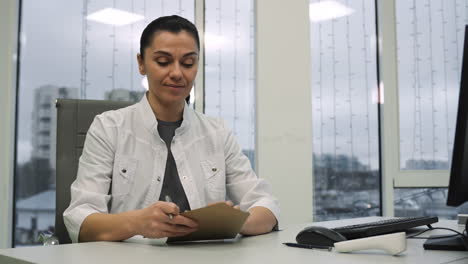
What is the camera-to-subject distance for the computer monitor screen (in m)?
0.96

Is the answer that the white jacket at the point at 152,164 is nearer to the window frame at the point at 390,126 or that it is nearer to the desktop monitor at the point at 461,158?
the desktop monitor at the point at 461,158

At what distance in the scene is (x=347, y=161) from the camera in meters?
3.77

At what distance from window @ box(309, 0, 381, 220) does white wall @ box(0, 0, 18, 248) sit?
216cm

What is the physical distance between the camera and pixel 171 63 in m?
1.55

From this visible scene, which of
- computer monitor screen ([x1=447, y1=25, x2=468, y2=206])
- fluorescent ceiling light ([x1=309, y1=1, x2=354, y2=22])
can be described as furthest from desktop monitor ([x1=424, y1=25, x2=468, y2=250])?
fluorescent ceiling light ([x1=309, y1=1, x2=354, y2=22])

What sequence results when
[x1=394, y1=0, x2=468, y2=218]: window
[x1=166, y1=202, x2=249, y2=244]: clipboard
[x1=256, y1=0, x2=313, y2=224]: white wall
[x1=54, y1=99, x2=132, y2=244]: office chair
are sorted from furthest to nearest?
[x1=394, y1=0, x2=468, y2=218]: window
[x1=256, y1=0, x2=313, y2=224]: white wall
[x1=54, y1=99, x2=132, y2=244]: office chair
[x1=166, y1=202, x2=249, y2=244]: clipboard

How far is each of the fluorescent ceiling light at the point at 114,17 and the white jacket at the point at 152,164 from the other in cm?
198

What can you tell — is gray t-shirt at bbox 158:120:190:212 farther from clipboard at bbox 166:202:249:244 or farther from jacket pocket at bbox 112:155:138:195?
clipboard at bbox 166:202:249:244

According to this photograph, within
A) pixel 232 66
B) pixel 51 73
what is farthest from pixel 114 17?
pixel 232 66

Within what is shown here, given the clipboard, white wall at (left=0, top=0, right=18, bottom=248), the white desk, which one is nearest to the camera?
the white desk

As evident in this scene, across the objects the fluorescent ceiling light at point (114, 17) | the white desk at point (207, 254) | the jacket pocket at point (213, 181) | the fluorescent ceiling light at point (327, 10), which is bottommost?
the white desk at point (207, 254)

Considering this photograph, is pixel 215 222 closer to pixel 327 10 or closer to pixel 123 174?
pixel 123 174

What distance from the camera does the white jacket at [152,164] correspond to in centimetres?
149

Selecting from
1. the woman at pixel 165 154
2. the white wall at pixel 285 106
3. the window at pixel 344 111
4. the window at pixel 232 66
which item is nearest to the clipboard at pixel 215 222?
the woman at pixel 165 154
